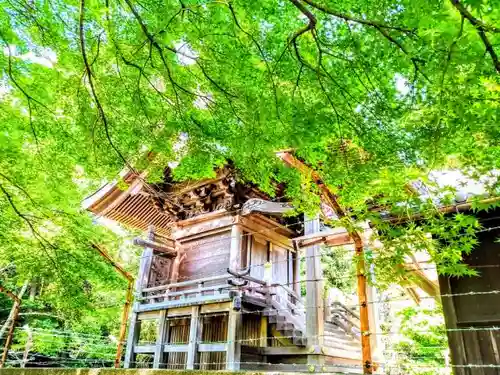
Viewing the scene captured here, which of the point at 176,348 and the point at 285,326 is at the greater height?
the point at 285,326

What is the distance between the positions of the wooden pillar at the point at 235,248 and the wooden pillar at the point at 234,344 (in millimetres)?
1351

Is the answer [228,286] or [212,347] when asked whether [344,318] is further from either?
[212,347]

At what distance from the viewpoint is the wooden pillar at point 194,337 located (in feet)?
26.6

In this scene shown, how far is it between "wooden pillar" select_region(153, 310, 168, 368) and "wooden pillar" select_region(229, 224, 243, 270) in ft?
7.45

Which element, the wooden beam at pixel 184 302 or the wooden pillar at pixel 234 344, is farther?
the wooden beam at pixel 184 302

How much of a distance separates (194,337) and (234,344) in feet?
4.10

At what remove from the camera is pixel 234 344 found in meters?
7.59

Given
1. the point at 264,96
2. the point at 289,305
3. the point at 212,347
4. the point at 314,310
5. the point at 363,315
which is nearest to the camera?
the point at 264,96

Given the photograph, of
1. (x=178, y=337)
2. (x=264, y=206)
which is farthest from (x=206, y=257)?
(x=264, y=206)

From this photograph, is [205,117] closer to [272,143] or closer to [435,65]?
[272,143]

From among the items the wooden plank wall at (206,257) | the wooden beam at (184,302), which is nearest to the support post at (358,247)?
the wooden beam at (184,302)

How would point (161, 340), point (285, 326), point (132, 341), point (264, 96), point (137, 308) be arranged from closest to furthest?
point (264, 96)
point (285, 326)
point (161, 340)
point (132, 341)
point (137, 308)

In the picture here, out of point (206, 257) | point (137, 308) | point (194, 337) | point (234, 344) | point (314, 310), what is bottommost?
point (234, 344)

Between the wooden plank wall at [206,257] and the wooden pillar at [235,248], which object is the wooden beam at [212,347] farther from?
the wooden plank wall at [206,257]
